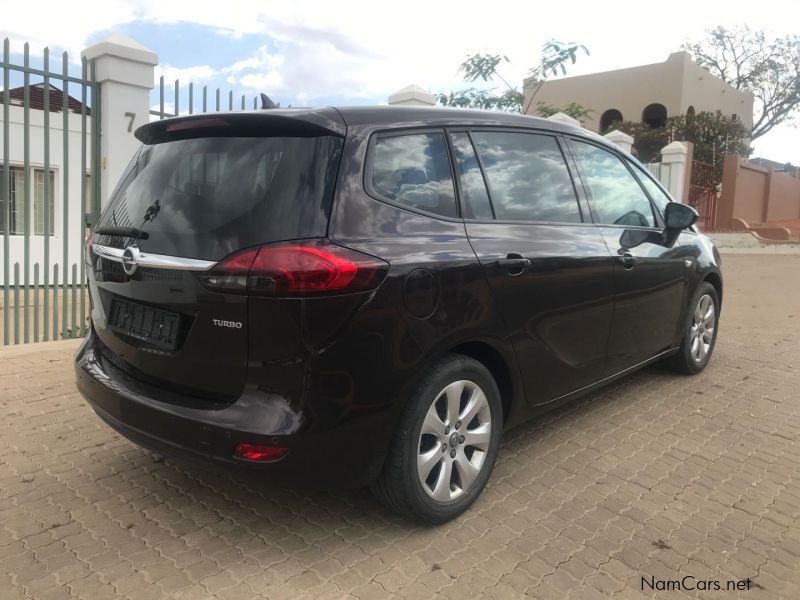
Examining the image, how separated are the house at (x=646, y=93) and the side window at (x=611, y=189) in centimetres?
2257

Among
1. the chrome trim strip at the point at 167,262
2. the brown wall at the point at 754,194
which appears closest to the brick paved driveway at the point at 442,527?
the chrome trim strip at the point at 167,262

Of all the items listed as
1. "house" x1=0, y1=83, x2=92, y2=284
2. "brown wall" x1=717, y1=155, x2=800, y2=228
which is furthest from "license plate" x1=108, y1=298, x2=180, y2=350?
"brown wall" x1=717, y1=155, x2=800, y2=228

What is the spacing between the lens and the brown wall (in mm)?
24109

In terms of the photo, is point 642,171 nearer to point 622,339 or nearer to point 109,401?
point 622,339

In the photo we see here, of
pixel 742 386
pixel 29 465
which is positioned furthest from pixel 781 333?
pixel 29 465

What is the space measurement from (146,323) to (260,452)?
75cm

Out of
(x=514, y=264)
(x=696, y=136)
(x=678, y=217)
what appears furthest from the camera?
(x=696, y=136)

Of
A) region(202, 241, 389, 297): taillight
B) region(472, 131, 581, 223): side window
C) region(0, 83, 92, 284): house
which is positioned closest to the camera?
region(202, 241, 389, 297): taillight

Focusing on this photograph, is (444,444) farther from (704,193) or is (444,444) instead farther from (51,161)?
(704,193)

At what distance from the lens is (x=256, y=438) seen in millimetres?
2328

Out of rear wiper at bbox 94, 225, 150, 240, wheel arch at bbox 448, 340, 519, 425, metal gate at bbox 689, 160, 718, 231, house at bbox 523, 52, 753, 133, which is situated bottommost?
wheel arch at bbox 448, 340, 519, 425

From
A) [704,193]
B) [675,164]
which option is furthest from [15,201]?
[704,193]

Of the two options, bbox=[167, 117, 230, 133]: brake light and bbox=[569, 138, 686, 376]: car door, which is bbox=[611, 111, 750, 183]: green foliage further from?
bbox=[167, 117, 230, 133]: brake light

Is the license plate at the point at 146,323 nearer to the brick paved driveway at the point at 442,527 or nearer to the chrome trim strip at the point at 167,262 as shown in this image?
the chrome trim strip at the point at 167,262
